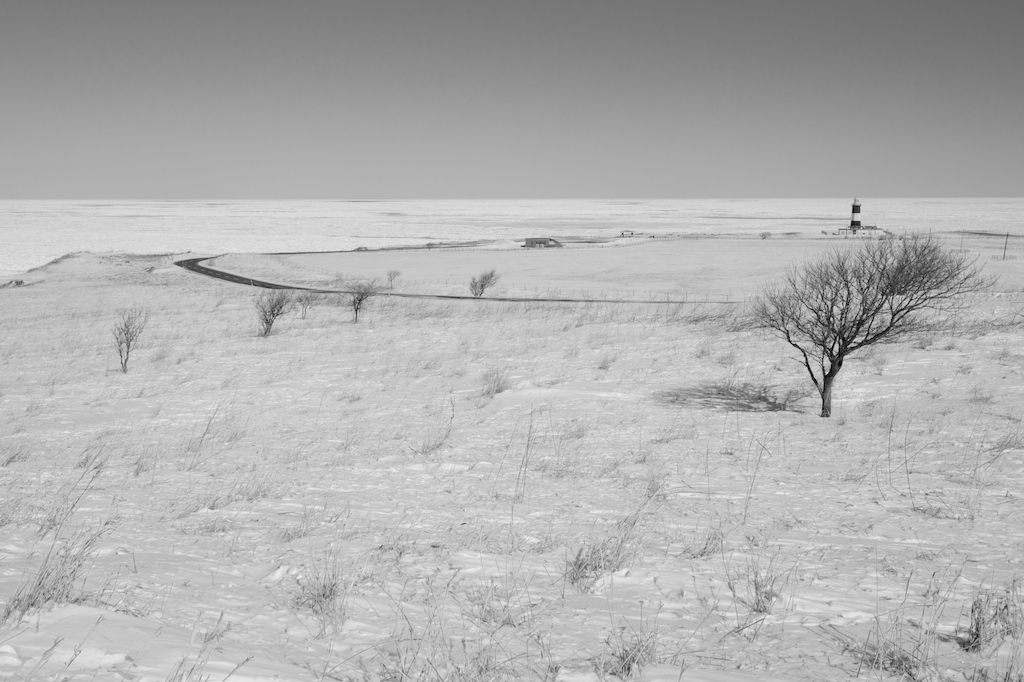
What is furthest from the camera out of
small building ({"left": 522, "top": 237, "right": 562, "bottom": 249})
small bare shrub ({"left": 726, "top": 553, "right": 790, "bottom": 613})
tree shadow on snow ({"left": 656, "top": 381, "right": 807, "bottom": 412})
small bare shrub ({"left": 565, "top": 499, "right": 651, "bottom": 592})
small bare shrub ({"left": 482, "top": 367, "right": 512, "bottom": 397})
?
small building ({"left": 522, "top": 237, "right": 562, "bottom": 249})

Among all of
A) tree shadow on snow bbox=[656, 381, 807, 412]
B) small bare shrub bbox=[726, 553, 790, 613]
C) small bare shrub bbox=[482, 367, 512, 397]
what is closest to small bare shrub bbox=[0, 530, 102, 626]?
small bare shrub bbox=[726, 553, 790, 613]

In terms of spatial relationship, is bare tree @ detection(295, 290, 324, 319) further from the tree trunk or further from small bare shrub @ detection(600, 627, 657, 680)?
small bare shrub @ detection(600, 627, 657, 680)

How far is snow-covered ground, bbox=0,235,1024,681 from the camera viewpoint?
407 centimetres

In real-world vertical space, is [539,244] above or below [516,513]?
above

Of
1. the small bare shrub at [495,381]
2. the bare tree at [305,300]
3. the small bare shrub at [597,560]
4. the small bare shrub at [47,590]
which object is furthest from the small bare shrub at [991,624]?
the bare tree at [305,300]

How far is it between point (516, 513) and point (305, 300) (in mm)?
28535

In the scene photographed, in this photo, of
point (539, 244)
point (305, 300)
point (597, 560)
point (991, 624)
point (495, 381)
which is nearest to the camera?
point (991, 624)

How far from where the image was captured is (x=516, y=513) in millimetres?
7645

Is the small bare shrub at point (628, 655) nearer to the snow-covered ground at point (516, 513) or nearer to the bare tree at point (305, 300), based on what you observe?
the snow-covered ground at point (516, 513)

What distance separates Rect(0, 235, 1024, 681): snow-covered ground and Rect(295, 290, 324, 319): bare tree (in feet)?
31.5

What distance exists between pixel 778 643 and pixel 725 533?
2476 mm

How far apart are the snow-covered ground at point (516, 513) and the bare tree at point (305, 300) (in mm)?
9608

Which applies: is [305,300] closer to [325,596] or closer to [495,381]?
[495,381]

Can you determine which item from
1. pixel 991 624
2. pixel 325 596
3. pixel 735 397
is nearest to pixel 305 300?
pixel 735 397
